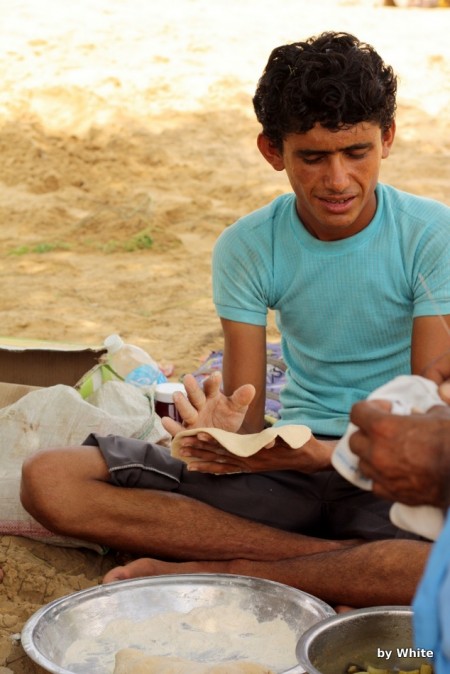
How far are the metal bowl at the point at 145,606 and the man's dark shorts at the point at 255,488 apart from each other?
27cm

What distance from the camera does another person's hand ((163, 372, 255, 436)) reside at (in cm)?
294

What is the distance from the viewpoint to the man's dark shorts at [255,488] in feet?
9.99

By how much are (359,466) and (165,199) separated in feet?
21.9

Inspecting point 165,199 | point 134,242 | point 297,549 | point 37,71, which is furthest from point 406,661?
point 37,71

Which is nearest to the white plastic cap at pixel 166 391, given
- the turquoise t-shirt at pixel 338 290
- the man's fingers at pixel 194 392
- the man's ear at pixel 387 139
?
the turquoise t-shirt at pixel 338 290

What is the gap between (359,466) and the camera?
1.57 m

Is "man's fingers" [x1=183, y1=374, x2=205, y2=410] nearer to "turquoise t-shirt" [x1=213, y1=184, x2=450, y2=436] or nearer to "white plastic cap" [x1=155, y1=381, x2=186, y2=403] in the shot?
"turquoise t-shirt" [x1=213, y1=184, x2=450, y2=436]

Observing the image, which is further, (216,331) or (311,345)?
(216,331)

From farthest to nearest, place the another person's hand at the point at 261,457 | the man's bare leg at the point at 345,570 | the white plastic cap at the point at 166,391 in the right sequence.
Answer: the white plastic cap at the point at 166,391 → the another person's hand at the point at 261,457 → the man's bare leg at the point at 345,570

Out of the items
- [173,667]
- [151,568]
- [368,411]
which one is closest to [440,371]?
[368,411]

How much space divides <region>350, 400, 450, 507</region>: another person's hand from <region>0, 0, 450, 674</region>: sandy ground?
354 centimetres

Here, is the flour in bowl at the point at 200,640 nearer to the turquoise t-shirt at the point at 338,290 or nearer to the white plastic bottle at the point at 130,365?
the turquoise t-shirt at the point at 338,290

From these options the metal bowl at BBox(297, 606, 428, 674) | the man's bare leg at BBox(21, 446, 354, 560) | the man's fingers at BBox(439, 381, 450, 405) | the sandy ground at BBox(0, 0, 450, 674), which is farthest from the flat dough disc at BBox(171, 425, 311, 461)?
the sandy ground at BBox(0, 0, 450, 674)

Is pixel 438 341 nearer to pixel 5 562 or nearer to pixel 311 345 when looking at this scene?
pixel 311 345
